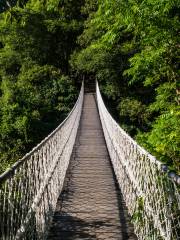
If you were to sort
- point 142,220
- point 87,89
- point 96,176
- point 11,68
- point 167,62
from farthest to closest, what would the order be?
point 87,89 → point 11,68 → point 167,62 → point 96,176 → point 142,220

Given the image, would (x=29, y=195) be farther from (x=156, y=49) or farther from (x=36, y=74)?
(x=36, y=74)

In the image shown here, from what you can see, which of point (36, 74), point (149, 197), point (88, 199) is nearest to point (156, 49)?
point (88, 199)

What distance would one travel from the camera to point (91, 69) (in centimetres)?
2088

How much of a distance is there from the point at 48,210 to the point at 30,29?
1981 centimetres

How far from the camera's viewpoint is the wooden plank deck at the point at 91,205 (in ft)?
14.8

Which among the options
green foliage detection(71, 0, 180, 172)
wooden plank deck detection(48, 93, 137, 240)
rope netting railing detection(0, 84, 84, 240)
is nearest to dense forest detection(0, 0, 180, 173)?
green foliage detection(71, 0, 180, 172)

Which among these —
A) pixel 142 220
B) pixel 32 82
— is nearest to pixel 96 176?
pixel 142 220

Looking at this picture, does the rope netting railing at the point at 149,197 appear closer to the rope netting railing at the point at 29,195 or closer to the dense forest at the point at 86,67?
the rope netting railing at the point at 29,195

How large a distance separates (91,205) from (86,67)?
16.0m

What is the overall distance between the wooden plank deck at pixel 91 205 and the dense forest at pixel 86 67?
102 cm

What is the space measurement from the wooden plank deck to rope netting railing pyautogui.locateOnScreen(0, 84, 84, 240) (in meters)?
0.23

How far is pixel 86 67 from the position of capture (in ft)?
69.0

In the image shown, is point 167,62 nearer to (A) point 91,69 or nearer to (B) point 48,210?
(B) point 48,210

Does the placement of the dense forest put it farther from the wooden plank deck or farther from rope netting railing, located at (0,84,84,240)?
rope netting railing, located at (0,84,84,240)
